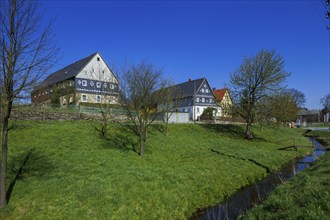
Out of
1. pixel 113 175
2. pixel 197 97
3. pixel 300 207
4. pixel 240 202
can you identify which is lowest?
pixel 240 202

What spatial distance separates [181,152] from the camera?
19.1m

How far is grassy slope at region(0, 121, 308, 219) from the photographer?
8945 mm

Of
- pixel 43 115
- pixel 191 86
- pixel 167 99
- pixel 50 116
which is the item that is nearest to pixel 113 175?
pixel 167 99

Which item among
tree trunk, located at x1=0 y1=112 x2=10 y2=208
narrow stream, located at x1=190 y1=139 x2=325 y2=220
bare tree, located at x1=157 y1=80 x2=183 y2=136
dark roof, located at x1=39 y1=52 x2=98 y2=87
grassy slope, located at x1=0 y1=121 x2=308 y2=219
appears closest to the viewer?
tree trunk, located at x1=0 y1=112 x2=10 y2=208

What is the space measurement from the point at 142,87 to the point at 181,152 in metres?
5.65

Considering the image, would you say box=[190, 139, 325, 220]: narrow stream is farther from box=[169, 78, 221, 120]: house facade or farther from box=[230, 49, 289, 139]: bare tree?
box=[169, 78, 221, 120]: house facade

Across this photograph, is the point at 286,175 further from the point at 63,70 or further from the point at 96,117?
the point at 63,70

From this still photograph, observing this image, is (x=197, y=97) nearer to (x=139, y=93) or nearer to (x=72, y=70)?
(x=72, y=70)

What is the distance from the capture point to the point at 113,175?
11695mm

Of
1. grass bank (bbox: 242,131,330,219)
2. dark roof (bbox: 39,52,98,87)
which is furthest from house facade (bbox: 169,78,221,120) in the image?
grass bank (bbox: 242,131,330,219)

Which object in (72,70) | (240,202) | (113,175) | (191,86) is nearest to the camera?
(240,202)

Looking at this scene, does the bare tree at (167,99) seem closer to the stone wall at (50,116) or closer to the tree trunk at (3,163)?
the stone wall at (50,116)

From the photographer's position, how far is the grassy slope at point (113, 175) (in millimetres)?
8945

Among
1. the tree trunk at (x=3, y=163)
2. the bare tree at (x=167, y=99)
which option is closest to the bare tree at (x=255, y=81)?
the bare tree at (x=167, y=99)
